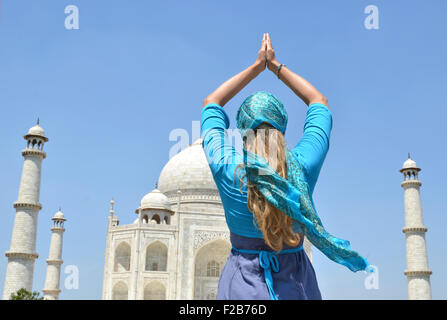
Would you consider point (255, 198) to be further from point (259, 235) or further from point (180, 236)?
point (180, 236)

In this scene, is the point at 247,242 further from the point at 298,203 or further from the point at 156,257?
the point at 156,257

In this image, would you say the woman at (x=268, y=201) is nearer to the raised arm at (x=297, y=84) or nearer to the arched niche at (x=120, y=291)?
the raised arm at (x=297, y=84)

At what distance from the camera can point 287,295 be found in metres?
1.77

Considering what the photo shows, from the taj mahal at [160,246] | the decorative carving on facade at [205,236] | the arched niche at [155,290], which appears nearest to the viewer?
the taj mahal at [160,246]

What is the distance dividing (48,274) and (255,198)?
2974cm

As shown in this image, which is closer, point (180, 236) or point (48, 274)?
point (180, 236)

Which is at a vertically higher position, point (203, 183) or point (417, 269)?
point (203, 183)

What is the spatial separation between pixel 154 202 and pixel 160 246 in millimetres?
2343

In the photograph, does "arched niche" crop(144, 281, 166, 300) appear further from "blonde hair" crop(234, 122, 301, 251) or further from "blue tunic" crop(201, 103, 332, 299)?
"blonde hair" crop(234, 122, 301, 251)

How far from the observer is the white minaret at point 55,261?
29.0 m

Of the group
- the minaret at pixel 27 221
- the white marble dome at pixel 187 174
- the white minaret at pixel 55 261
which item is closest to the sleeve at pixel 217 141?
the minaret at pixel 27 221

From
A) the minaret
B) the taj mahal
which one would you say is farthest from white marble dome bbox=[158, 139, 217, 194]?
the minaret
